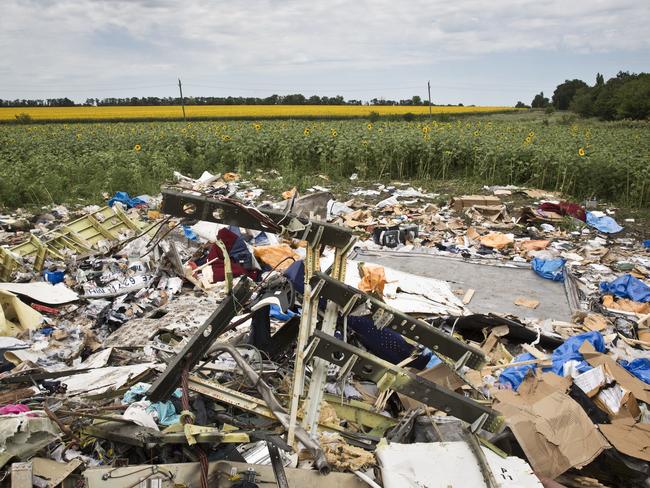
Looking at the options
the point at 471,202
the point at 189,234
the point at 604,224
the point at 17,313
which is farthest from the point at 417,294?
the point at 604,224

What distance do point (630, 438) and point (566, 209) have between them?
665cm

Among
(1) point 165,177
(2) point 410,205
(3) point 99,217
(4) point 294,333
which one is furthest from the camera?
(1) point 165,177

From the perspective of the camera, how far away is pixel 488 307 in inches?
223

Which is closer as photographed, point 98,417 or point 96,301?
point 98,417

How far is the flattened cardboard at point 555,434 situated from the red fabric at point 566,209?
6512 millimetres

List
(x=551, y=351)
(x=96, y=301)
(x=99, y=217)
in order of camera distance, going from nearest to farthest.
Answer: (x=551, y=351)
(x=96, y=301)
(x=99, y=217)

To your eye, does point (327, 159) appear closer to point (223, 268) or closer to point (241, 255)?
point (223, 268)

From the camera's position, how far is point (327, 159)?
1369 centimetres

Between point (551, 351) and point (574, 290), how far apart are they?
5.63 ft

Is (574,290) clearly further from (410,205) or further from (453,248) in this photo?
(410,205)

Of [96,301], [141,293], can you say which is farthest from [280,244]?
[96,301]

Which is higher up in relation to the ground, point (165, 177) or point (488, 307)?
point (165, 177)

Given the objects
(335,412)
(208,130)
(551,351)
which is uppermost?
(208,130)

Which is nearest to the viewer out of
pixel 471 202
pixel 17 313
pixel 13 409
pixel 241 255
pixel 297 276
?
pixel 13 409
